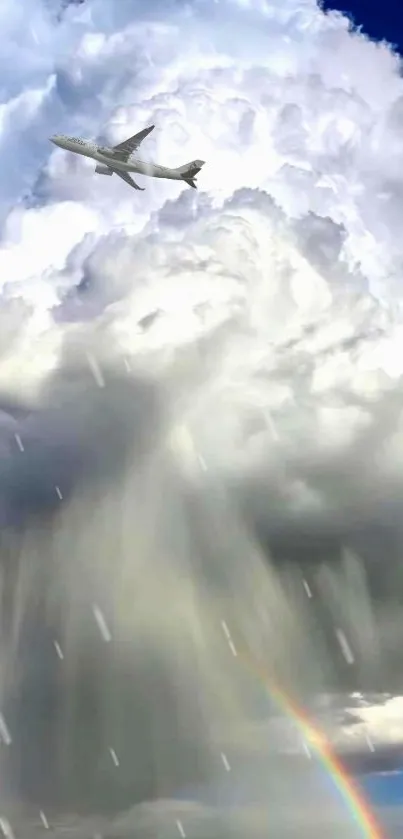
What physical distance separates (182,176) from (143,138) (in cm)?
1425

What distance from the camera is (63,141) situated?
17925 cm

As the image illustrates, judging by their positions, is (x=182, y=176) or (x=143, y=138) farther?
(x=182, y=176)

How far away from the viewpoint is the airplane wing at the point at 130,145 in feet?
553

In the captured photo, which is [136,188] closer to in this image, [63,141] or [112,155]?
[112,155]

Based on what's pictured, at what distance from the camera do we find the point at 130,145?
17125cm

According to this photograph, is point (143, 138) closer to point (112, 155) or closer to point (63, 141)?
point (112, 155)

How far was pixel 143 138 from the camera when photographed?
558 feet

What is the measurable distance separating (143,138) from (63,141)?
59.7ft

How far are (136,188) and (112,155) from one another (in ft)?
23.7

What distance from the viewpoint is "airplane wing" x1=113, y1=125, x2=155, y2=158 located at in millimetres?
168438

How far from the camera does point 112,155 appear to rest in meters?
173

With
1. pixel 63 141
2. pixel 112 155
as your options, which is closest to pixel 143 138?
pixel 112 155

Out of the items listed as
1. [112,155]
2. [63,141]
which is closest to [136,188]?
[112,155]

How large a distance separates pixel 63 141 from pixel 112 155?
41.0 feet
